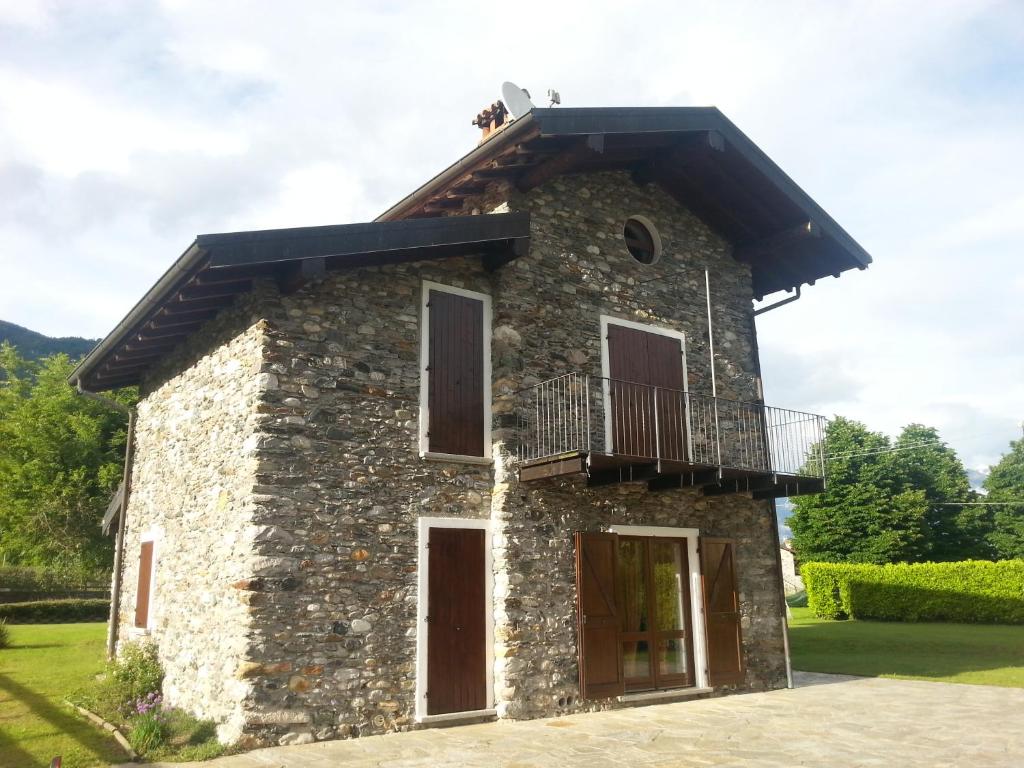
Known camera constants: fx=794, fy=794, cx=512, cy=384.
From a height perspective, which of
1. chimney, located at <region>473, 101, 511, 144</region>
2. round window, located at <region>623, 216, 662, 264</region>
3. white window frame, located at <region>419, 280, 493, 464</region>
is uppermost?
chimney, located at <region>473, 101, 511, 144</region>

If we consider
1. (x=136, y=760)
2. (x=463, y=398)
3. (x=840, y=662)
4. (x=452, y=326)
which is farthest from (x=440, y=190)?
(x=840, y=662)

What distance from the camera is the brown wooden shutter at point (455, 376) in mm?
9070

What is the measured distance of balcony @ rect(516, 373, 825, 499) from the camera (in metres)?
9.16

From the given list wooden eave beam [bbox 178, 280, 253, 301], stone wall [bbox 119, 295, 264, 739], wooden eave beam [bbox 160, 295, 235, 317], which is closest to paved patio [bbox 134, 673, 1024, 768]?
stone wall [bbox 119, 295, 264, 739]

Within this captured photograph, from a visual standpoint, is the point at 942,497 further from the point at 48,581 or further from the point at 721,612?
the point at 48,581

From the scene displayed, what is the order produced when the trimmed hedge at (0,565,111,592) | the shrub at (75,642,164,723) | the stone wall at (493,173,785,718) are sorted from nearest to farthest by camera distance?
1. the shrub at (75,642,164,723)
2. the stone wall at (493,173,785,718)
3. the trimmed hedge at (0,565,111,592)

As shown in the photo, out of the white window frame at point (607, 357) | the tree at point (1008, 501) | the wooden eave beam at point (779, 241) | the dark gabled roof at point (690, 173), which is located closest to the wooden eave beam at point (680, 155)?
the dark gabled roof at point (690, 173)

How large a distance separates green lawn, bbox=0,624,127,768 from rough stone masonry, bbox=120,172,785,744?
1.00 meters

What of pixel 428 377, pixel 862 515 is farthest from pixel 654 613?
pixel 862 515

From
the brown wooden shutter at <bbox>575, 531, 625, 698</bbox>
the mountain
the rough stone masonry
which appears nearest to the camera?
the rough stone masonry

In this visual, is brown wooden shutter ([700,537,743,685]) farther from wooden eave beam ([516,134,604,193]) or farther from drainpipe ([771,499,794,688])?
wooden eave beam ([516,134,604,193])

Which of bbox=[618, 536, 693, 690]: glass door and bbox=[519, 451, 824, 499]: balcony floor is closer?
bbox=[519, 451, 824, 499]: balcony floor

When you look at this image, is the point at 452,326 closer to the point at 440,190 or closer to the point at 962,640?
the point at 440,190

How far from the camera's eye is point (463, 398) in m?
9.34
